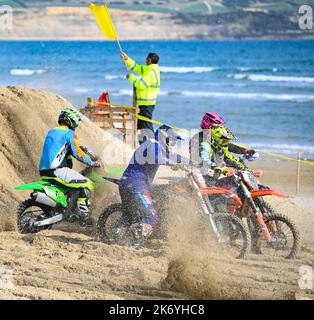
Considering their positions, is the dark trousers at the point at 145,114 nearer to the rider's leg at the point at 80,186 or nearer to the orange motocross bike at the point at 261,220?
the rider's leg at the point at 80,186

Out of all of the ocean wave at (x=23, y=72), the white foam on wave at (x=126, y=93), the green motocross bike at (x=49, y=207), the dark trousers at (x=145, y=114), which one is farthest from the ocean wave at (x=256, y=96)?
the green motocross bike at (x=49, y=207)

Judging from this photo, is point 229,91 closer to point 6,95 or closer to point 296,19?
point 6,95

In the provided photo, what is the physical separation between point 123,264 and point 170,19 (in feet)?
382

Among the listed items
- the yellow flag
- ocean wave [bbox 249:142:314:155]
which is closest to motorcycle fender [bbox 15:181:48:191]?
the yellow flag

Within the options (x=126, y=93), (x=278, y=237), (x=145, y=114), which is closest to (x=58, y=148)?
(x=278, y=237)

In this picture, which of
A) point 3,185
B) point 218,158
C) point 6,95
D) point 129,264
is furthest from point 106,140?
point 129,264

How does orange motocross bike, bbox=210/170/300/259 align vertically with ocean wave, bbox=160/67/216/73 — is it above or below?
above

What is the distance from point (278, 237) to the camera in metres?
10.1

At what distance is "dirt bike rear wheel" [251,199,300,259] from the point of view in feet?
32.5

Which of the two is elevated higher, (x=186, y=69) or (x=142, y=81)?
(x=142, y=81)

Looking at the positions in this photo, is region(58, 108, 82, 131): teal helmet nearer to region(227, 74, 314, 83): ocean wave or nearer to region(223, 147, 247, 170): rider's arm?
region(223, 147, 247, 170): rider's arm

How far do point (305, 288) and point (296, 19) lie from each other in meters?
105

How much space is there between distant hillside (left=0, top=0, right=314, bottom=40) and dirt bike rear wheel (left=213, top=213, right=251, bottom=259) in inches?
3718

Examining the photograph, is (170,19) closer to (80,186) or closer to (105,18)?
(105,18)
